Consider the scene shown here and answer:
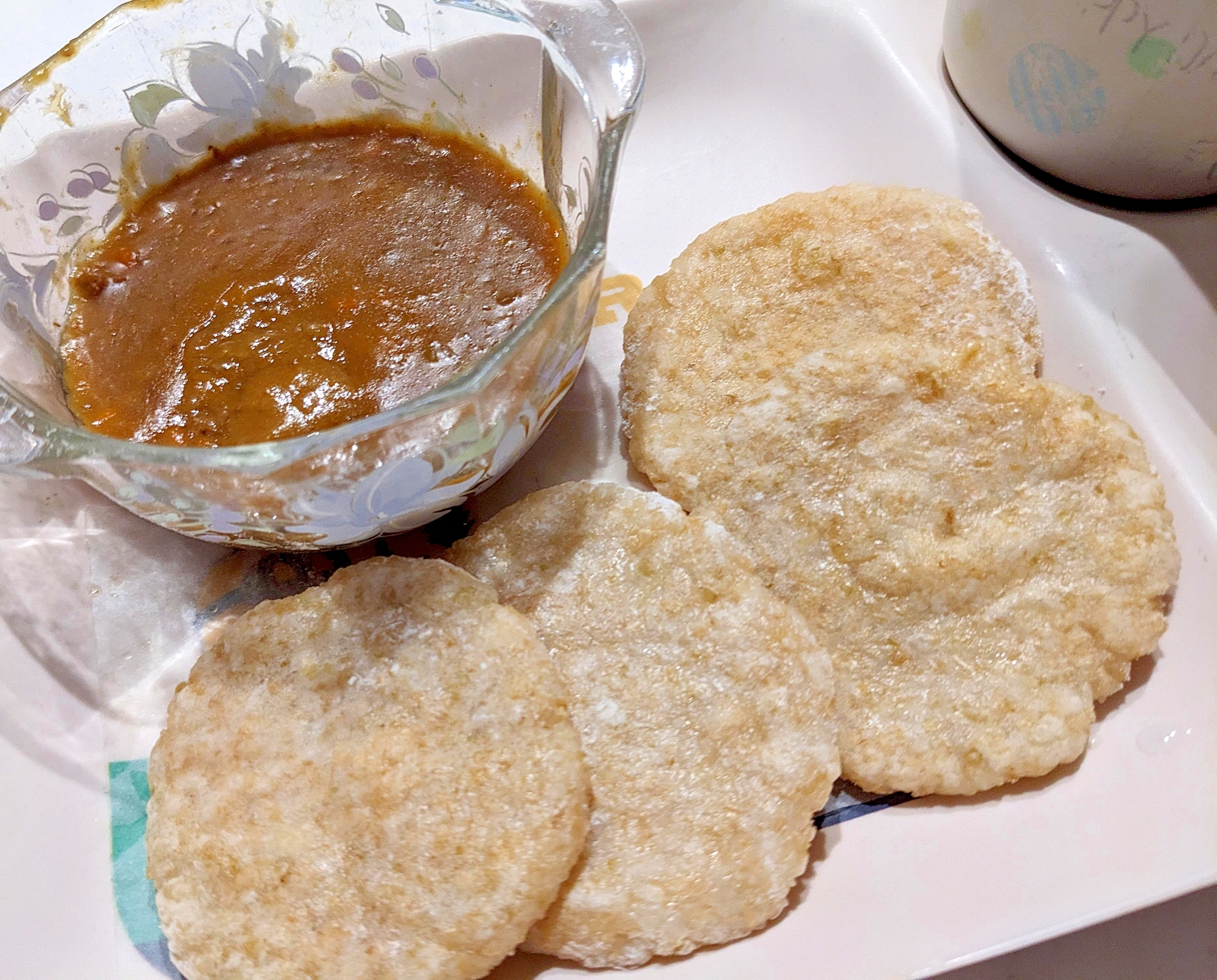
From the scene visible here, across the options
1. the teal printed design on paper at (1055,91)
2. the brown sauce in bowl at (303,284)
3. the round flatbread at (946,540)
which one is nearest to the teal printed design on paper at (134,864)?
the brown sauce in bowl at (303,284)

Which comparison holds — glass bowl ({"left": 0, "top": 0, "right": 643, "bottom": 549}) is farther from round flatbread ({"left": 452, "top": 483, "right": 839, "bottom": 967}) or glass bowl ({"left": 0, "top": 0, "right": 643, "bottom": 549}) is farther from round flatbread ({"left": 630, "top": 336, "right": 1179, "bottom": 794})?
round flatbread ({"left": 630, "top": 336, "right": 1179, "bottom": 794})

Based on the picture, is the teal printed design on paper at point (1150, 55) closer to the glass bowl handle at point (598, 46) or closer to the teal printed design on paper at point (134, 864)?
the glass bowl handle at point (598, 46)

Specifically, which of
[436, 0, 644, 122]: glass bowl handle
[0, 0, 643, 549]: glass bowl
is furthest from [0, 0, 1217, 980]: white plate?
[436, 0, 644, 122]: glass bowl handle

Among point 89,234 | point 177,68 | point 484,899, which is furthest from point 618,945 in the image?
point 177,68

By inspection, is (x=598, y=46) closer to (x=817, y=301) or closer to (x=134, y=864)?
(x=817, y=301)

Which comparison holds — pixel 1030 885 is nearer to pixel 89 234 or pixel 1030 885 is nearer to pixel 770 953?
pixel 770 953

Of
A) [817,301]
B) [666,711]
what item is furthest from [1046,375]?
[666,711]
